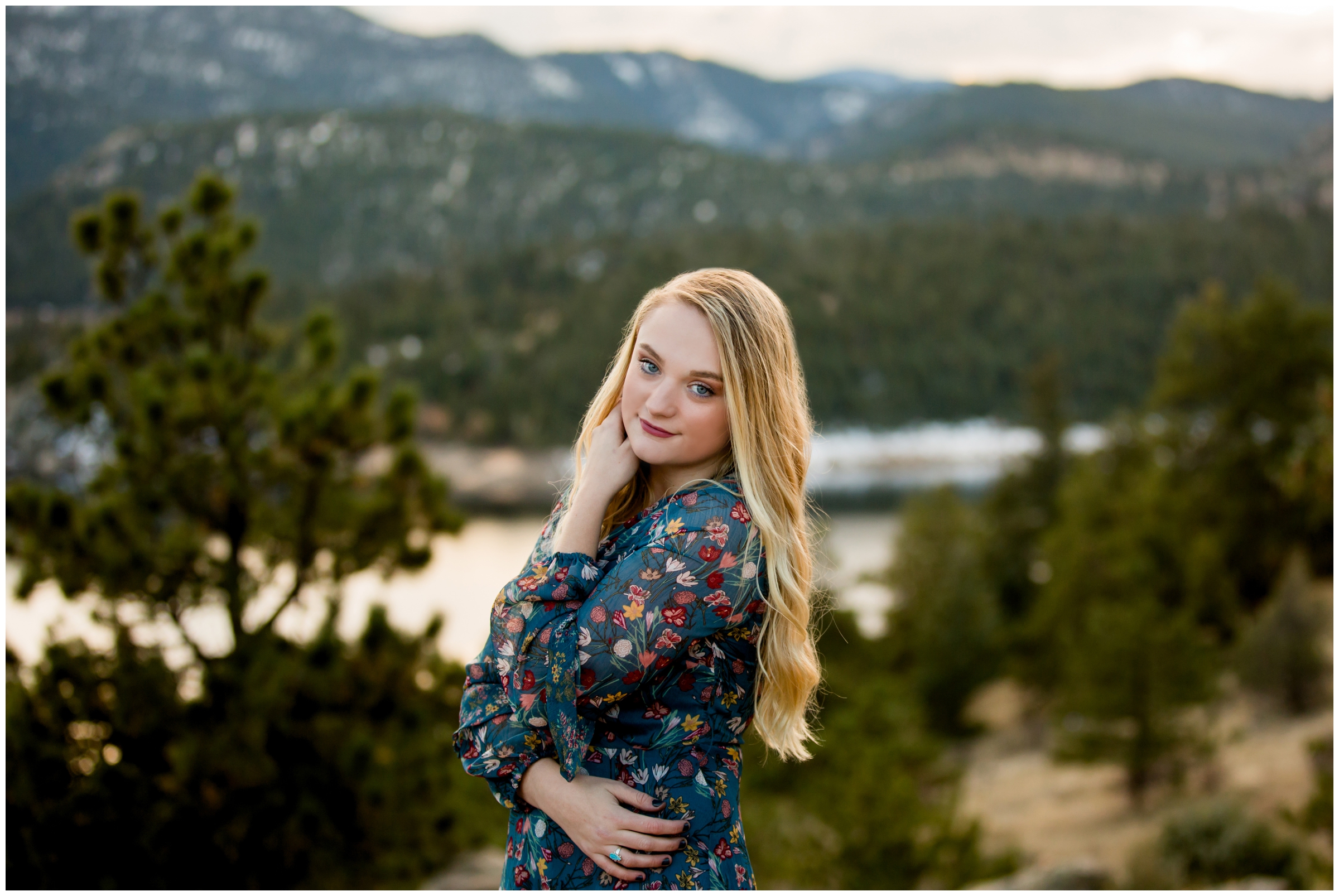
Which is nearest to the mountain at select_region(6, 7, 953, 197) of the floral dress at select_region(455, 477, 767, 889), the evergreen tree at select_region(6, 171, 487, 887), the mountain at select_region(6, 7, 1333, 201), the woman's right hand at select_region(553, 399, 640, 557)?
the mountain at select_region(6, 7, 1333, 201)

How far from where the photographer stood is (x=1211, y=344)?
1858cm

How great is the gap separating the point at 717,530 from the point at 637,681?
9.6 inches

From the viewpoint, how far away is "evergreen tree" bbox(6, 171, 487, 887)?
463 centimetres

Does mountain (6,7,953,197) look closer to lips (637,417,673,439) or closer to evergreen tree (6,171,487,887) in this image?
evergreen tree (6,171,487,887)

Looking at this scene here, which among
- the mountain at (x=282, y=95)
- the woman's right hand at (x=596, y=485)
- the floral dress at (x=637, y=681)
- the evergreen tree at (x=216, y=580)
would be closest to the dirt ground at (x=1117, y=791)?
the evergreen tree at (x=216, y=580)

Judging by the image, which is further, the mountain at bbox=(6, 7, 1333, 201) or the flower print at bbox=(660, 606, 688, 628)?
the mountain at bbox=(6, 7, 1333, 201)

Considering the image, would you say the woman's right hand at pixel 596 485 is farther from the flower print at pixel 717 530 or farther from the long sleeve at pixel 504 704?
the flower print at pixel 717 530

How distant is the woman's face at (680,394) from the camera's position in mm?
1490

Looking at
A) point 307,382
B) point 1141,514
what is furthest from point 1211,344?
point 307,382

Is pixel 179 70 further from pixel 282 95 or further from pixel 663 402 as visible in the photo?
pixel 663 402

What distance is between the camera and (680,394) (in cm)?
149

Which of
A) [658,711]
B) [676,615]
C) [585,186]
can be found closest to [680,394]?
[676,615]

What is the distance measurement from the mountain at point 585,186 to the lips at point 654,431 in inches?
2861

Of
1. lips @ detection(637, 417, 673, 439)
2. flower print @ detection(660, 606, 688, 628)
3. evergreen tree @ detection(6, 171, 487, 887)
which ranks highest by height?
lips @ detection(637, 417, 673, 439)
